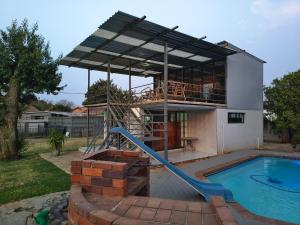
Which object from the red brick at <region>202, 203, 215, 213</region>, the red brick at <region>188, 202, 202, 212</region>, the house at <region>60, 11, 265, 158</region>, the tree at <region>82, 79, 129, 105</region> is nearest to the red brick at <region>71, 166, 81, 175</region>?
the red brick at <region>188, 202, 202, 212</region>

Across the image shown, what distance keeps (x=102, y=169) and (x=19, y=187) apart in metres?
5.39

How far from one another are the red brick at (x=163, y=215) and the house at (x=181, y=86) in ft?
23.4

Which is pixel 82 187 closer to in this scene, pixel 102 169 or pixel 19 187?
pixel 102 169

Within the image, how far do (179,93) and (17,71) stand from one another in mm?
9170

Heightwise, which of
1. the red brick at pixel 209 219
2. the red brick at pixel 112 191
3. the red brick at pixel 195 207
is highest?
the red brick at pixel 112 191

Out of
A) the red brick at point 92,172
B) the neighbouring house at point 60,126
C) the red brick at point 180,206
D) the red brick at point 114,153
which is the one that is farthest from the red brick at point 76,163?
the neighbouring house at point 60,126

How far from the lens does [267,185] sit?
9000mm

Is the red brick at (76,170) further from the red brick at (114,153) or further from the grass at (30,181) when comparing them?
the grass at (30,181)

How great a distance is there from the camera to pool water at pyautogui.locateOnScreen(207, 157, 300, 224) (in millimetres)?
6477

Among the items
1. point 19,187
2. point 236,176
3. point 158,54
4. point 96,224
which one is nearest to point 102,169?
point 96,224

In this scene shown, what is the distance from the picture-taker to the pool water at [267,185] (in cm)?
648

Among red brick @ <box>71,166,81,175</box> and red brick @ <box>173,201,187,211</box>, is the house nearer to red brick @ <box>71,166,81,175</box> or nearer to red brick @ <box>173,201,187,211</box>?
red brick @ <box>71,166,81,175</box>

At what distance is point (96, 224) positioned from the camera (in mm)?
2516

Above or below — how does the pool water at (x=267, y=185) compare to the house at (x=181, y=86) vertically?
below
